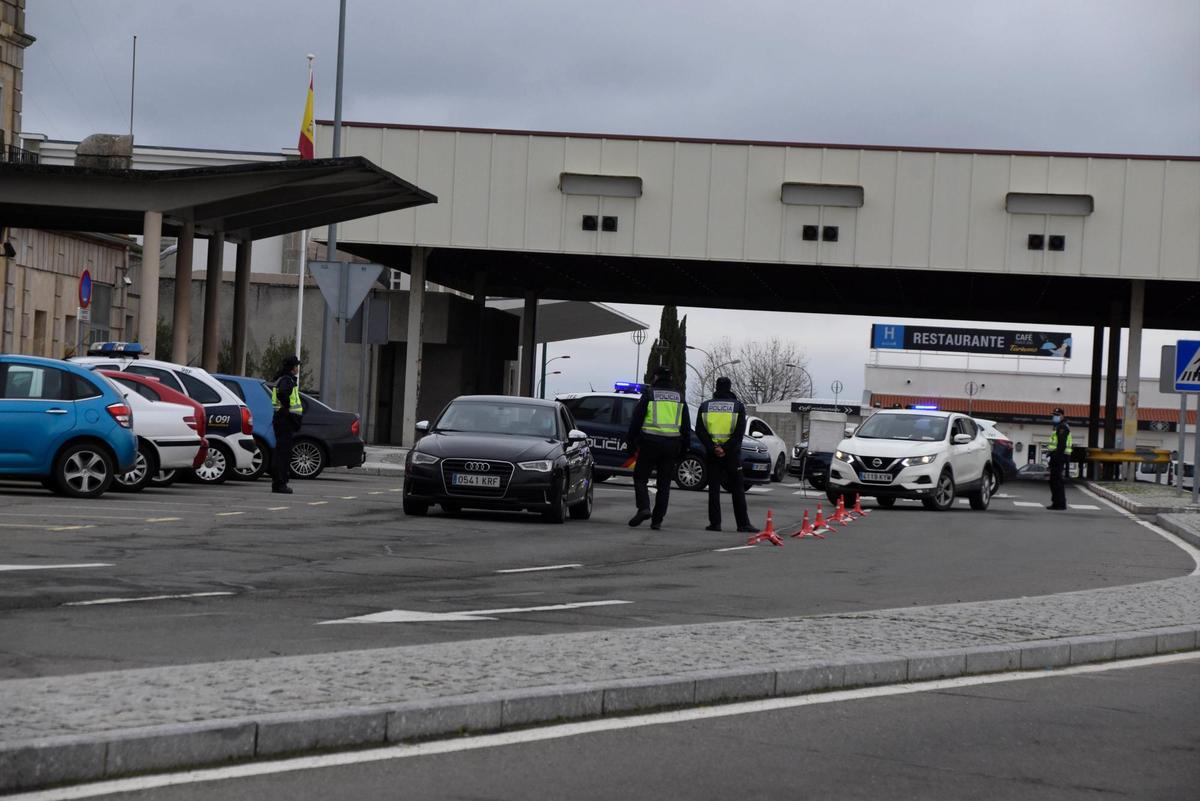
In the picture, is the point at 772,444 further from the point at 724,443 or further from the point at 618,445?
the point at 724,443

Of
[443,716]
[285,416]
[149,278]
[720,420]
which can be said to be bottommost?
[443,716]

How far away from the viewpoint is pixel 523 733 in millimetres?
7094

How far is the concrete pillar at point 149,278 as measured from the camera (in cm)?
3070

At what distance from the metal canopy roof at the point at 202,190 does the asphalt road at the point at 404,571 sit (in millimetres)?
7156

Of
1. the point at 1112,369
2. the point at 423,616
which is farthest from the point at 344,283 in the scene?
the point at 1112,369

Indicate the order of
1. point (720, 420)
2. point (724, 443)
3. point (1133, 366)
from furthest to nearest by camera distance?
1. point (1133, 366)
2. point (724, 443)
3. point (720, 420)

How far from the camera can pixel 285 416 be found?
23438 millimetres

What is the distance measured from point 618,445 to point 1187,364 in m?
9.95

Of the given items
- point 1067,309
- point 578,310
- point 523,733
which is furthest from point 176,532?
point 578,310

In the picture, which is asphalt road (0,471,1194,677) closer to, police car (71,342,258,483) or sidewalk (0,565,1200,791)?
sidewalk (0,565,1200,791)

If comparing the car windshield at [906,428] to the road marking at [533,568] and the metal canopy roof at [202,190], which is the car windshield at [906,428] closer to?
the metal canopy roof at [202,190]

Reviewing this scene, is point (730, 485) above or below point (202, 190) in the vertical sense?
below

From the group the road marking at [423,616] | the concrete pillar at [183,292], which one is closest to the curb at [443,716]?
the road marking at [423,616]

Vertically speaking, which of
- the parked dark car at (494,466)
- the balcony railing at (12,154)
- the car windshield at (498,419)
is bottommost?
the parked dark car at (494,466)
